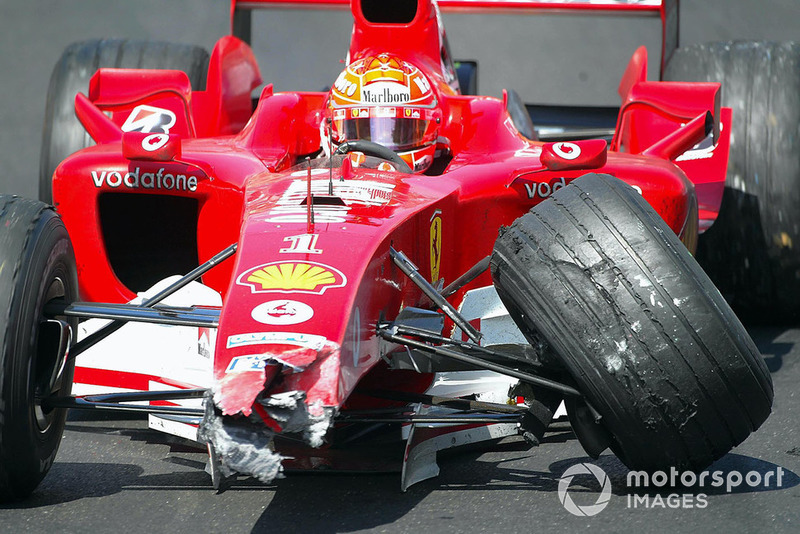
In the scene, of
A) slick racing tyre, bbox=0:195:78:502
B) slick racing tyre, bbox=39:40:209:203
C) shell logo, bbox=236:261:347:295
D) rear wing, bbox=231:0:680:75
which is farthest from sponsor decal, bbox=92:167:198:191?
rear wing, bbox=231:0:680:75

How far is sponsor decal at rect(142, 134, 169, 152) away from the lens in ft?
14.0

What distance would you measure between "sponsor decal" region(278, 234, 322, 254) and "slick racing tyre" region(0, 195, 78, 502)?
68cm

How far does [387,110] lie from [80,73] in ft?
8.11

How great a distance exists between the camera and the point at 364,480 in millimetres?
3402

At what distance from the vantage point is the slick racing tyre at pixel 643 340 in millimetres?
2895

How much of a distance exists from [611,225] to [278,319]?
93cm

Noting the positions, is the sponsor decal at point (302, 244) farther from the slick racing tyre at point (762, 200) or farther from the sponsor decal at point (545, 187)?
the slick racing tyre at point (762, 200)

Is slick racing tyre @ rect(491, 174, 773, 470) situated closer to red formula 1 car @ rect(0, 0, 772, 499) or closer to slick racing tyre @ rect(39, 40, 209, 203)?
red formula 1 car @ rect(0, 0, 772, 499)

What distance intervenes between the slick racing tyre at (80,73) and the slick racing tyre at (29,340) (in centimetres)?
270

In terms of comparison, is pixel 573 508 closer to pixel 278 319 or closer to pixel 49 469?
pixel 278 319

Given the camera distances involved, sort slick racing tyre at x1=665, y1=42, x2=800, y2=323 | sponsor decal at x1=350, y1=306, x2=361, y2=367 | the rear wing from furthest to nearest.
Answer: the rear wing → slick racing tyre at x1=665, y1=42, x2=800, y2=323 → sponsor decal at x1=350, y1=306, x2=361, y2=367

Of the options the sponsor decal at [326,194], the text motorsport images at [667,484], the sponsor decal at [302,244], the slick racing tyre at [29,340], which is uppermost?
the sponsor decal at [326,194]

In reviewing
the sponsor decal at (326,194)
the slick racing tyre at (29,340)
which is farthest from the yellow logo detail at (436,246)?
the slick racing tyre at (29,340)

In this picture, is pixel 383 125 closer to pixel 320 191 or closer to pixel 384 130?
pixel 384 130
